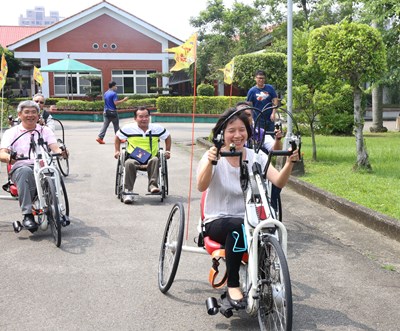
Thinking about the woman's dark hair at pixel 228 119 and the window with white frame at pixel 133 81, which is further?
the window with white frame at pixel 133 81

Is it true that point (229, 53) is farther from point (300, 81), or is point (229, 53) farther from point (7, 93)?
point (300, 81)

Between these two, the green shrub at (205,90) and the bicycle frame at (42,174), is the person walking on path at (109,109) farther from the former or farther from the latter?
the green shrub at (205,90)

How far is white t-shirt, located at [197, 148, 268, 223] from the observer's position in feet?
14.2

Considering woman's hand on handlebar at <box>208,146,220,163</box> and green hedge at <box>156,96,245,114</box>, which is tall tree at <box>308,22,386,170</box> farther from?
green hedge at <box>156,96,245,114</box>

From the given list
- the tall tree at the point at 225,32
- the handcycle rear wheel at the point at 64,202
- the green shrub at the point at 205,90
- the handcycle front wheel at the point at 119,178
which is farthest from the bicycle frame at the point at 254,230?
the tall tree at the point at 225,32

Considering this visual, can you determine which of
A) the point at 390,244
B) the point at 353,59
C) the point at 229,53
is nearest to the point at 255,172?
the point at 390,244

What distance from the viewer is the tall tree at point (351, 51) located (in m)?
9.56

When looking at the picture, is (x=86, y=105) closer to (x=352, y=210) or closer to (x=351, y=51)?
(x=351, y=51)

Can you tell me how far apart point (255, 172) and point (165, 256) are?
52.1 inches

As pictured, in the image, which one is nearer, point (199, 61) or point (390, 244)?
point (390, 244)

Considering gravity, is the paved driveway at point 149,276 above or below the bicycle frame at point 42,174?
below

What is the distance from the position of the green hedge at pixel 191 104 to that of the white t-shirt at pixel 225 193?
23.6m

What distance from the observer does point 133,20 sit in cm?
3919

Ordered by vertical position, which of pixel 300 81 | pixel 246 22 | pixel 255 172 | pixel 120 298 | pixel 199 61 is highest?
pixel 246 22
